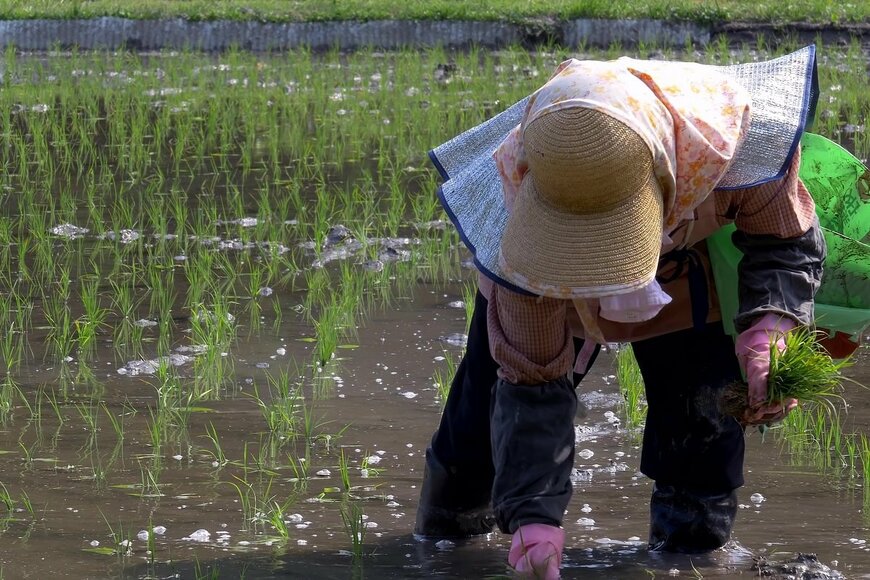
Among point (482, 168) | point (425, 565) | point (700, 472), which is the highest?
point (482, 168)

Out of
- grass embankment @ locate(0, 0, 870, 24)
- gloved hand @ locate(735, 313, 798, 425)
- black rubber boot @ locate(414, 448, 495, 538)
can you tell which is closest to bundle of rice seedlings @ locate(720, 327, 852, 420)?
gloved hand @ locate(735, 313, 798, 425)

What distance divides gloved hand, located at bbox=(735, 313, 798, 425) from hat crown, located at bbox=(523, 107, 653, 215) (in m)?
0.38

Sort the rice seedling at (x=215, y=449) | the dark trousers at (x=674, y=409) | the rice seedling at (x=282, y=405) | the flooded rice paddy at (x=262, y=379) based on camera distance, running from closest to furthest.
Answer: the dark trousers at (x=674, y=409)
the flooded rice paddy at (x=262, y=379)
the rice seedling at (x=215, y=449)
the rice seedling at (x=282, y=405)

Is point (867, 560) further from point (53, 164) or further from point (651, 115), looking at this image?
point (53, 164)

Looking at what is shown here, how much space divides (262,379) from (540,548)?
1.58m

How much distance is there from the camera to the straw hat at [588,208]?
1741 mm

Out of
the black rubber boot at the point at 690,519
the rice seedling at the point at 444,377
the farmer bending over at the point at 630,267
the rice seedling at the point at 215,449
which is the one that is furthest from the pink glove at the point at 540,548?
the rice seedling at the point at 444,377

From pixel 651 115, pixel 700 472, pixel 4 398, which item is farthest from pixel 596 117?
pixel 4 398

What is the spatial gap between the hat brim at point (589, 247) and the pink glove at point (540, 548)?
42 cm

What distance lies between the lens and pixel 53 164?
5.92 metres

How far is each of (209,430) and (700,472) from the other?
4.04 feet

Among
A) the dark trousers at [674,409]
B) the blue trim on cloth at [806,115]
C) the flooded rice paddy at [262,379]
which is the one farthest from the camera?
the flooded rice paddy at [262,379]

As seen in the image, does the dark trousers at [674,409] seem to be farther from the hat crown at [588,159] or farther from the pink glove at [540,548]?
the hat crown at [588,159]

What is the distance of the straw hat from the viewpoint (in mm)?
1741
